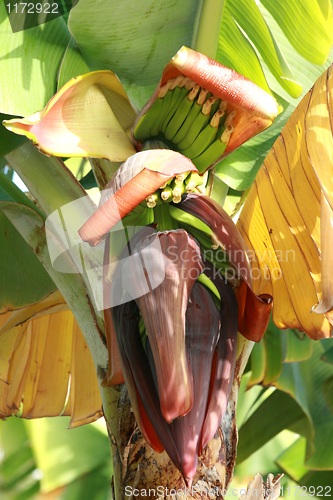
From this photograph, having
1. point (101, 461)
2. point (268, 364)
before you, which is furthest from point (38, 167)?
point (101, 461)

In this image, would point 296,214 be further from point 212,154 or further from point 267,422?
point 267,422

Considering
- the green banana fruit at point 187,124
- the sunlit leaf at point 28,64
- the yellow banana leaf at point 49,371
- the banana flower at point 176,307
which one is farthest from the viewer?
the yellow banana leaf at point 49,371

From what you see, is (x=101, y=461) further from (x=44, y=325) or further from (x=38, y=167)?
(x=38, y=167)

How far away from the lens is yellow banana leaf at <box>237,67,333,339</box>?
0.84 m

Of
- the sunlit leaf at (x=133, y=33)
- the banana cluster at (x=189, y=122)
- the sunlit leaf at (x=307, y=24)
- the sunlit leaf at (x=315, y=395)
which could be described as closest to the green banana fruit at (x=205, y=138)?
the banana cluster at (x=189, y=122)

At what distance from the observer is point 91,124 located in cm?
89

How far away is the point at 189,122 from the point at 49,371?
2.76ft

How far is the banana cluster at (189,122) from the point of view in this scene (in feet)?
2.77

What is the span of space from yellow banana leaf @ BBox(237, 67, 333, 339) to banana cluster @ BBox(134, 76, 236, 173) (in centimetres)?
7

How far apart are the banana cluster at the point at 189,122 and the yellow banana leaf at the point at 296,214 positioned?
2.8 inches

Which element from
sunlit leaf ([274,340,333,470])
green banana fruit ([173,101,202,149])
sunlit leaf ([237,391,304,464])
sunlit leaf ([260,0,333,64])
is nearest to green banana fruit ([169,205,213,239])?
green banana fruit ([173,101,202,149])

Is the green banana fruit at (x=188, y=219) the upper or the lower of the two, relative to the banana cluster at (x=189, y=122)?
lower

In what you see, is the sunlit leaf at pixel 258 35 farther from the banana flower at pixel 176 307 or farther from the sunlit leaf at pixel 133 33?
the banana flower at pixel 176 307

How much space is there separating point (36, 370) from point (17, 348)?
0.09 meters
